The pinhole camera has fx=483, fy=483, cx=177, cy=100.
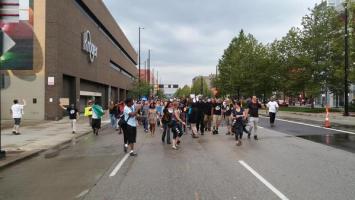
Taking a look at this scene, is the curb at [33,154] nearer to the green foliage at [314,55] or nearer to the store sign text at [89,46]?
the store sign text at [89,46]

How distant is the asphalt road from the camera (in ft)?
26.7

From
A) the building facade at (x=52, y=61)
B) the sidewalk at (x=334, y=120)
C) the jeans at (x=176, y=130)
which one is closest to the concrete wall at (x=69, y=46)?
the building facade at (x=52, y=61)

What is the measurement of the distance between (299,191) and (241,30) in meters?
72.2

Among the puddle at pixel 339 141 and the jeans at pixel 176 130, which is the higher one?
the jeans at pixel 176 130

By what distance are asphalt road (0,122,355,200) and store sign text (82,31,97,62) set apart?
98.5 feet

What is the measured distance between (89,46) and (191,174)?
38.3 meters

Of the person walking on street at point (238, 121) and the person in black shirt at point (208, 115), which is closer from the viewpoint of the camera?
the person walking on street at point (238, 121)

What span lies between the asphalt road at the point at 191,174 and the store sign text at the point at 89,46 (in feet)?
98.5

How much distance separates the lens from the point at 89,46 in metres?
46.7

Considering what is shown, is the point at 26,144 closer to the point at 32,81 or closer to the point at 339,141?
the point at 339,141

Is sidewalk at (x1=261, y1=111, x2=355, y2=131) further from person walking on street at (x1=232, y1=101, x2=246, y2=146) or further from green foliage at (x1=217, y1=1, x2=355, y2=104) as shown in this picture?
person walking on street at (x1=232, y1=101, x2=246, y2=146)

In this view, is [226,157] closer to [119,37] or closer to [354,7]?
[354,7]

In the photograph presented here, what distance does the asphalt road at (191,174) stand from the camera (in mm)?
8148

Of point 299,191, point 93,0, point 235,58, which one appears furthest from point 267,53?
point 299,191
